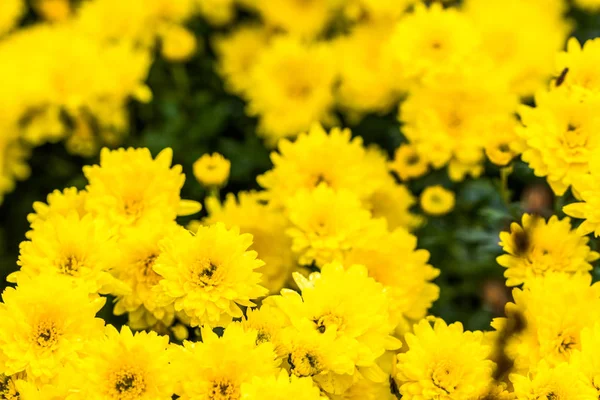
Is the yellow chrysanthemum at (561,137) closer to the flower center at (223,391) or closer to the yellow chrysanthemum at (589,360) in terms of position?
the yellow chrysanthemum at (589,360)

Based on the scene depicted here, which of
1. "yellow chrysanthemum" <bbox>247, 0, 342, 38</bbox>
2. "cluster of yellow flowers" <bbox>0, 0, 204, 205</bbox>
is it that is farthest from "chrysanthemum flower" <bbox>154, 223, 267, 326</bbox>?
"yellow chrysanthemum" <bbox>247, 0, 342, 38</bbox>

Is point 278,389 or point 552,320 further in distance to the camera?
point 552,320

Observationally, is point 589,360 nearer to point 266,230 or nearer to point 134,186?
point 266,230

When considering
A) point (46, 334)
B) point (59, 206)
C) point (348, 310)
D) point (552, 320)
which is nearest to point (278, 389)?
point (348, 310)

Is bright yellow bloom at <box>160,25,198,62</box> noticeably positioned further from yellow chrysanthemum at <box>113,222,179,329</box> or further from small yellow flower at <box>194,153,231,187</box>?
yellow chrysanthemum at <box>113,222,179,329</box>

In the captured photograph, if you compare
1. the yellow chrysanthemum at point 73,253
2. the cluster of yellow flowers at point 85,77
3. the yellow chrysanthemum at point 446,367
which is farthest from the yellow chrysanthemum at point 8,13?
the yellow chrysanthemum at point 446,367

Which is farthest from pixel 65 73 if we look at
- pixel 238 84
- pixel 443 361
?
pixel 443 361

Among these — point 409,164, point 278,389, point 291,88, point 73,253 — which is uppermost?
point 291,88
